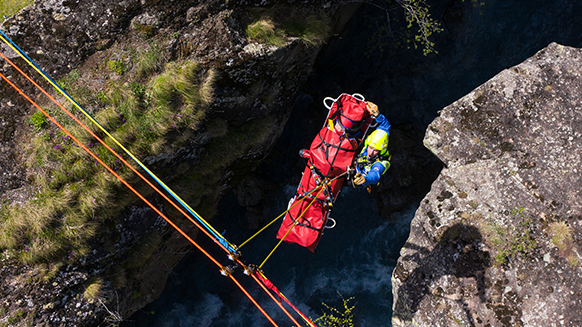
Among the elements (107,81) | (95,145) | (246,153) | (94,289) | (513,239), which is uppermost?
(107,81)

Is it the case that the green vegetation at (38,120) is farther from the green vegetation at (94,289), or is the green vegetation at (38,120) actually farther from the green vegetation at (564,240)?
the green vegetation at (564,240)

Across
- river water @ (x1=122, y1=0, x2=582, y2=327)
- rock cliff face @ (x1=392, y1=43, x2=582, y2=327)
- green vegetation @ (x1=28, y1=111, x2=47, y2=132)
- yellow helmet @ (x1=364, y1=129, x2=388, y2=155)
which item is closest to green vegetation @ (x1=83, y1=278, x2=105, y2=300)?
green vegetation @ (x1=28, y1=111, x2=47, y2=132)

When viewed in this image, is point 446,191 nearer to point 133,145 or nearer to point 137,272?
point 133,145

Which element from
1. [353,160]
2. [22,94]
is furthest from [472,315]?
[22,94]

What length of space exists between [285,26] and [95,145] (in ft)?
15.6

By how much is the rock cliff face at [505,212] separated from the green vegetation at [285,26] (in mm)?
3406

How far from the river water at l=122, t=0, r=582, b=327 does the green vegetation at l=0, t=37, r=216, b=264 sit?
14.0 feet

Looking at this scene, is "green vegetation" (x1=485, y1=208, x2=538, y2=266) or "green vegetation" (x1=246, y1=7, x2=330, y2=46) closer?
"green vegetation" (x1=485, y1=208, x2=538, y2=266)

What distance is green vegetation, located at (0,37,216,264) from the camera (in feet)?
19.9

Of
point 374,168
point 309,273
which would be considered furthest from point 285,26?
point 309,273

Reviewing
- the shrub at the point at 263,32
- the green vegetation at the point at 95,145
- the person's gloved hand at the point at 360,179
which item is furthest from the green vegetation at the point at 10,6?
the person's gloved hand at the point at 360,179

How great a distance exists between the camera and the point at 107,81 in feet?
21.2

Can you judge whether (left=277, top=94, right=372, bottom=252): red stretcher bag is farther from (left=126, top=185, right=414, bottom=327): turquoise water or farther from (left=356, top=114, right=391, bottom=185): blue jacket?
(left=126, top=185, right=414, bottom=327): turquoise water

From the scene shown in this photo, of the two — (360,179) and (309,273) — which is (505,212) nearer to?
(360,179)
